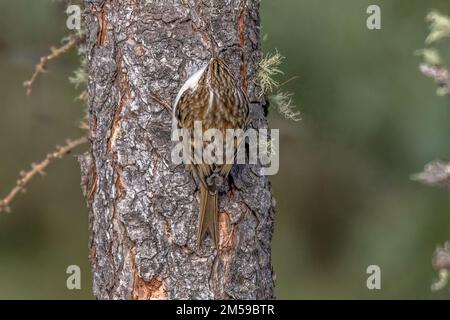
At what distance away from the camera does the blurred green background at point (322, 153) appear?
16.4 ft

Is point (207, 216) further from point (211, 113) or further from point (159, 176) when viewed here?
point (211, 113)

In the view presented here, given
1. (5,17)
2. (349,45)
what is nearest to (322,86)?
(349,45)

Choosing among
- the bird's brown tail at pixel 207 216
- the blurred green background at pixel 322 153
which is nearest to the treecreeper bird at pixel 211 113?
the bird's brown tail at pixel 207 216

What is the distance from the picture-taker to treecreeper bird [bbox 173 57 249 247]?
317cm

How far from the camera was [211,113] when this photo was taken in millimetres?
3365

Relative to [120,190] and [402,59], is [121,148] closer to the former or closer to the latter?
[120,190]

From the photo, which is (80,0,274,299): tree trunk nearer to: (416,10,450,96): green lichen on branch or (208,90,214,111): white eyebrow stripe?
(208,90,214,111): white eyebrow stripe

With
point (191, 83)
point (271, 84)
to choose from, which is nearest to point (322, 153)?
point (271, 84)

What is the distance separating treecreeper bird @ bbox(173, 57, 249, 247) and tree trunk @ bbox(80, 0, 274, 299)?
36 mm

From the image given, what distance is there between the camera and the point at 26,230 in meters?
6.09

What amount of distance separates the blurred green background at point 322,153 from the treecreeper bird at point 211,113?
1.48 m

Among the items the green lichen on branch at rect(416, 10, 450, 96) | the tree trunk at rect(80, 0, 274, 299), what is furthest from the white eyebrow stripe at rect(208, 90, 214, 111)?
the green lichen on branch at rect(416, 10, 450, 96)

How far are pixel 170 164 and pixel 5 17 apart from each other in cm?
238

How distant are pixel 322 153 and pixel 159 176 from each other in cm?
277
